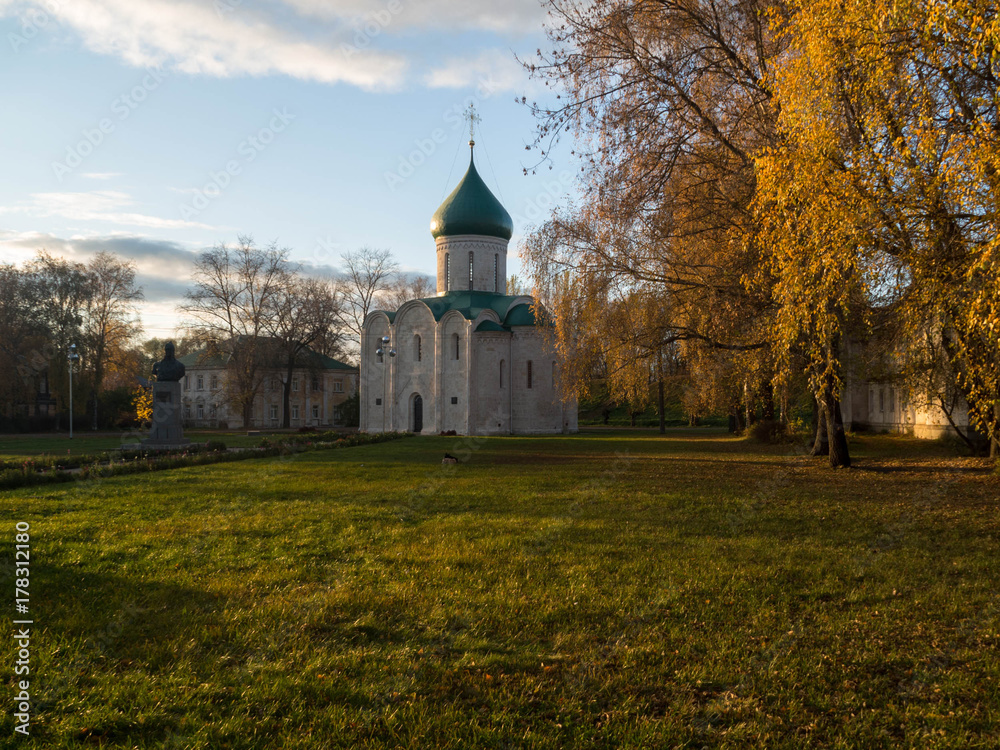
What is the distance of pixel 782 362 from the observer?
1188 cm

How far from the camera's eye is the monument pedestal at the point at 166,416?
867 inches

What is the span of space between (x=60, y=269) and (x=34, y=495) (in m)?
35.7

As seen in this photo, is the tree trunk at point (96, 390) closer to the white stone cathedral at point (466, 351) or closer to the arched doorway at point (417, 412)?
the white stone cathedral at point (466, 351)

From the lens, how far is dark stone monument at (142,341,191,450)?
2200 centimetres

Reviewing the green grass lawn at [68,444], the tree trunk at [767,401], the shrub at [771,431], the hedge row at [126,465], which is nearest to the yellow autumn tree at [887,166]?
the hedge row at [126,465]

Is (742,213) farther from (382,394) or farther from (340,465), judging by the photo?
(382,394)

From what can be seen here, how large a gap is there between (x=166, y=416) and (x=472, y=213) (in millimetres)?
22079

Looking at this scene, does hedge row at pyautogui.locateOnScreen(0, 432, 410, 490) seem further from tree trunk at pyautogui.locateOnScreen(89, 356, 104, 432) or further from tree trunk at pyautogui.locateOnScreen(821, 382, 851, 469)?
tree trunk at pyautogui.locateOnScreen(89, 356, 104, 432)

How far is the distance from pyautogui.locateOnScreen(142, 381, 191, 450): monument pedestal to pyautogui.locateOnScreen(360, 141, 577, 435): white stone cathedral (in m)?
14.0

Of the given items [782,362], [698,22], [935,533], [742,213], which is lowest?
[935,533]

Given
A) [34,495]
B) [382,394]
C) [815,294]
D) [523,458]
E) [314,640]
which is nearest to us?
[314,640]

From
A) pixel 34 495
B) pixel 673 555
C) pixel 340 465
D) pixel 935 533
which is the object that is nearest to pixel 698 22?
pixel 935 533

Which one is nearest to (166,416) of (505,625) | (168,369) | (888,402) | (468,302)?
(168,369)

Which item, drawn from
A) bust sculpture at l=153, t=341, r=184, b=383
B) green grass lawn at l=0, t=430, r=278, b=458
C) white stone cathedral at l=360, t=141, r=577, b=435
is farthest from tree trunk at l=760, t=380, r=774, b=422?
bust sculpture at l=153, t=341, r=184, b=383
